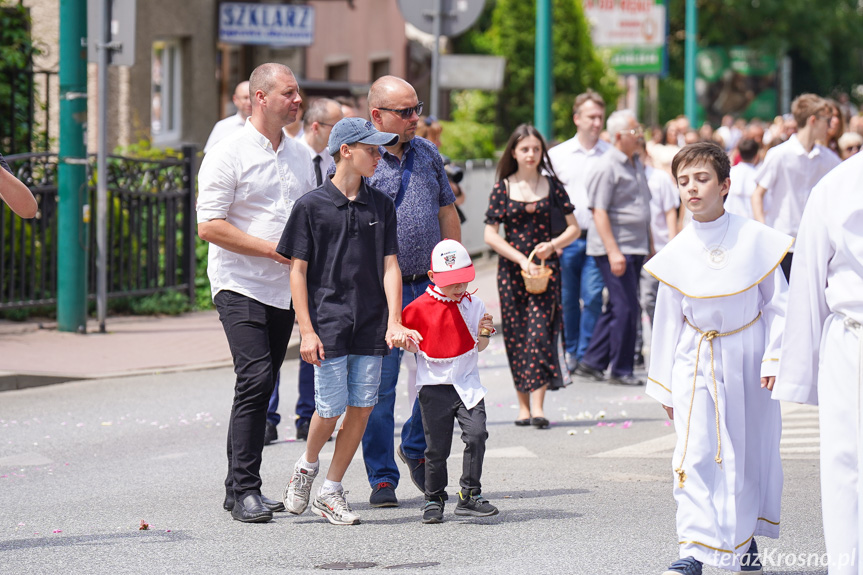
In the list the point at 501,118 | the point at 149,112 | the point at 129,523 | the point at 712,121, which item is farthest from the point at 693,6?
the point at 129,523

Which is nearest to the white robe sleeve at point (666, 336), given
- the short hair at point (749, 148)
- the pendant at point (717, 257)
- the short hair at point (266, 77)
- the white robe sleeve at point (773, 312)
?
the pendant at point (717, 257)

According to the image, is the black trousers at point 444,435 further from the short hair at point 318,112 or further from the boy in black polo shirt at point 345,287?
the short hair at point 318,112

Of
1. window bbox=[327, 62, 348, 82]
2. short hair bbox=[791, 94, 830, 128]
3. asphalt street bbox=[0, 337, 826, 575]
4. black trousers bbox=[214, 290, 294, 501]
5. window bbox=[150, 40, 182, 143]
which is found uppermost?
window bbox=[327, 62, 348, 82]

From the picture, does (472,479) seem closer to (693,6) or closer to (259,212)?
(259,212)

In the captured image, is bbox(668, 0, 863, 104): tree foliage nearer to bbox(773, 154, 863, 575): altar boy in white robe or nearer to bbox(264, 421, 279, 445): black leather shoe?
bbox(264, 421, 279, 445): black leather shoe

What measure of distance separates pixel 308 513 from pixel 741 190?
6.17 metres

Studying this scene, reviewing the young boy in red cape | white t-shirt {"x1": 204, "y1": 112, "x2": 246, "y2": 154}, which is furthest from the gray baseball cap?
white t-shirt {"x1": 204, "y1": 112, "x2": 246, "y2": 154}

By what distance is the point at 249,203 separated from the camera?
6.11 m

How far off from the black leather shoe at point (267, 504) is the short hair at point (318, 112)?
10.6 ft

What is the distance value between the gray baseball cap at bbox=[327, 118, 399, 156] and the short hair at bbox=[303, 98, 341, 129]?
2.87 metres

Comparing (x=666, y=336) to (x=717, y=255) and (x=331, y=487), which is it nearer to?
(x=717, y=255)

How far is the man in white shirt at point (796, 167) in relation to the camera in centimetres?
956

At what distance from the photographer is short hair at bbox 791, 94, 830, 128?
31.5ft

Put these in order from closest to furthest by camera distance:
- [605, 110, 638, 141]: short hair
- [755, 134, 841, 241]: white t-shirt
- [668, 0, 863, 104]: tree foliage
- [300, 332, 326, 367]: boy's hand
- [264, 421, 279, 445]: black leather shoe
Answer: [300, 332, 326, 367]: boy's hand
[264, 421, 279, 445]: black leather shoe
[755, 134, 841, 241]: white t-shirt
[605, 110, 638, 141]: short hair
[668, 0, 863, 104]: tree foliage
